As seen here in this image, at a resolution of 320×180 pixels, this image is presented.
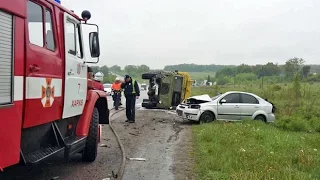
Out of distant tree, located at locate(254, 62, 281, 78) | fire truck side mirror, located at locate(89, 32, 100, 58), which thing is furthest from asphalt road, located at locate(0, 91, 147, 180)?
distant tree, located at locate(254, 62, 281, 78)

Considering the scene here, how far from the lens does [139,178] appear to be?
21.4ft

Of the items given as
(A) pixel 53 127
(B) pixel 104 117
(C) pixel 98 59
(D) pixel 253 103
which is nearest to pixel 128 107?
(D) pixel 253 103

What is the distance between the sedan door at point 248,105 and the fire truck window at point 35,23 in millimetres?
11505

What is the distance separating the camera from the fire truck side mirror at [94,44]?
23.4 ft

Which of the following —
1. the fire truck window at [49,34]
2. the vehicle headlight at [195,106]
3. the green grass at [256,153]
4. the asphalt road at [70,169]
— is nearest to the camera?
the fire truck window at [49,34]

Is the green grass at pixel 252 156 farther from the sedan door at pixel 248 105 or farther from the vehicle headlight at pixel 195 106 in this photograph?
the sedan door at pixel 248 105

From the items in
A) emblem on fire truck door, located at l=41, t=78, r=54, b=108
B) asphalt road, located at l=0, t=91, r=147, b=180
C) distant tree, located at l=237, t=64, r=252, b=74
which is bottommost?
asphalt road, located at l=0, t=91, r=147, b=180

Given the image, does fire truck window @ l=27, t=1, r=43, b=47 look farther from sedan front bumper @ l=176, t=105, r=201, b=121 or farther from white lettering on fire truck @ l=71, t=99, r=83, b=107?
sedan front bumper @ l=176, t=105, r=201, b=121

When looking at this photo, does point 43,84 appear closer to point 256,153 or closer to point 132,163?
point 132,163

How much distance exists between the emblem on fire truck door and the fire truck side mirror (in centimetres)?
198

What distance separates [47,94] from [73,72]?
4.05 feet

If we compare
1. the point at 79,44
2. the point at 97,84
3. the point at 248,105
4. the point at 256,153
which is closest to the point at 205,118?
the point at 248,105

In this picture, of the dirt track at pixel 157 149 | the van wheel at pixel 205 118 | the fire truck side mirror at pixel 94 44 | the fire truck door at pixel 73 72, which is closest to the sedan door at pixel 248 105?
the van wheel at pixel 205 118

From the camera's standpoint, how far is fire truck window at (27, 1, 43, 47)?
4.77 metres
